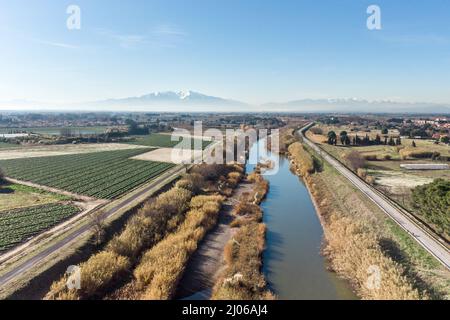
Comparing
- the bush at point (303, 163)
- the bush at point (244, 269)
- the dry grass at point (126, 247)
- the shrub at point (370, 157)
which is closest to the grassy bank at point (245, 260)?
the bush at point (244, 269)

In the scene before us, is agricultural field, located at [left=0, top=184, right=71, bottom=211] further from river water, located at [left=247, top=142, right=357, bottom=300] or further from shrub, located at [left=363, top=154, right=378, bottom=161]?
shrub, located at [left=363, top=154, right=378, bottom=161]

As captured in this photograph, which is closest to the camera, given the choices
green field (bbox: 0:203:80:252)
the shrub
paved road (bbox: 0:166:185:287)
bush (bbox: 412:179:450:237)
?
paved road (bbox: 0:166:185:287)

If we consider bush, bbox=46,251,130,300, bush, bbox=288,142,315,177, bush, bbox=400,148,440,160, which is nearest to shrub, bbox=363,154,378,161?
bush, bbox=400,148,440,160

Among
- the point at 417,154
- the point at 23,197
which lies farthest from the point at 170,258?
the point at 417,154

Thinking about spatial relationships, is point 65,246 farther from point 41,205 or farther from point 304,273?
point 304,273

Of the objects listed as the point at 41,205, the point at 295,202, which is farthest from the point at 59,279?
the point at 295,202

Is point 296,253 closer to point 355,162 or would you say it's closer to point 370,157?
point 355,162
